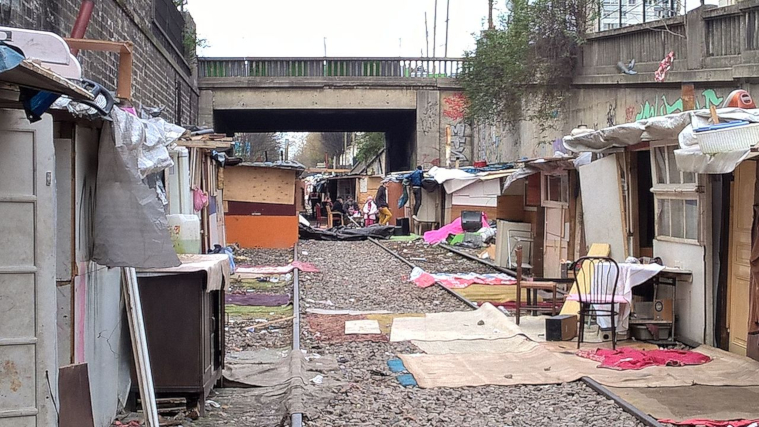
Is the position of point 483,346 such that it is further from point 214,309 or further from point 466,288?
point 466,288

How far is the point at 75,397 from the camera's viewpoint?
17.3 feet

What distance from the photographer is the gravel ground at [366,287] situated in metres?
14.2

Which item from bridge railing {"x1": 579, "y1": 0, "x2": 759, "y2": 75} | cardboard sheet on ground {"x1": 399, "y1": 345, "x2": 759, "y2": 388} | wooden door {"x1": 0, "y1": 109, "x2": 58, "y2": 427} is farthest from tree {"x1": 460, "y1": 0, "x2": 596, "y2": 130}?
wooden door {"x1": 0, "y1": 109, "x2": 58, "y2": 427}

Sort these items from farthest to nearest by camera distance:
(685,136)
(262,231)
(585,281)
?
1. (262,231)
2. (585,281)
3. (685,136)

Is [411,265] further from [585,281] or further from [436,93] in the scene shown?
[436,93]

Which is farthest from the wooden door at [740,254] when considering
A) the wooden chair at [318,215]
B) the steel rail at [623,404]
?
the wooden chair at [318,215]

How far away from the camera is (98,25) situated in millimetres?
12125

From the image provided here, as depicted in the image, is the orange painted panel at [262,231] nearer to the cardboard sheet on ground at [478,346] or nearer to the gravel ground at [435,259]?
the gravel ground at [435,259]

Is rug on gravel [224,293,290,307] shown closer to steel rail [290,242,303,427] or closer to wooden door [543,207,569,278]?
steel rail [290,242,303,427]

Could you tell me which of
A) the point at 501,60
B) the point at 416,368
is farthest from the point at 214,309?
the point at 501,60

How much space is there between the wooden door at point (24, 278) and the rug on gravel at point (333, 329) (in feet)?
21.0

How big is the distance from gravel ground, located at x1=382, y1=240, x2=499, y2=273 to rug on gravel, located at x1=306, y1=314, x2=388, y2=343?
6.95 metres

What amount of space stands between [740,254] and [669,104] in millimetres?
7937

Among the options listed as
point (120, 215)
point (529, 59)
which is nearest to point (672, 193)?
point (120, 215)
